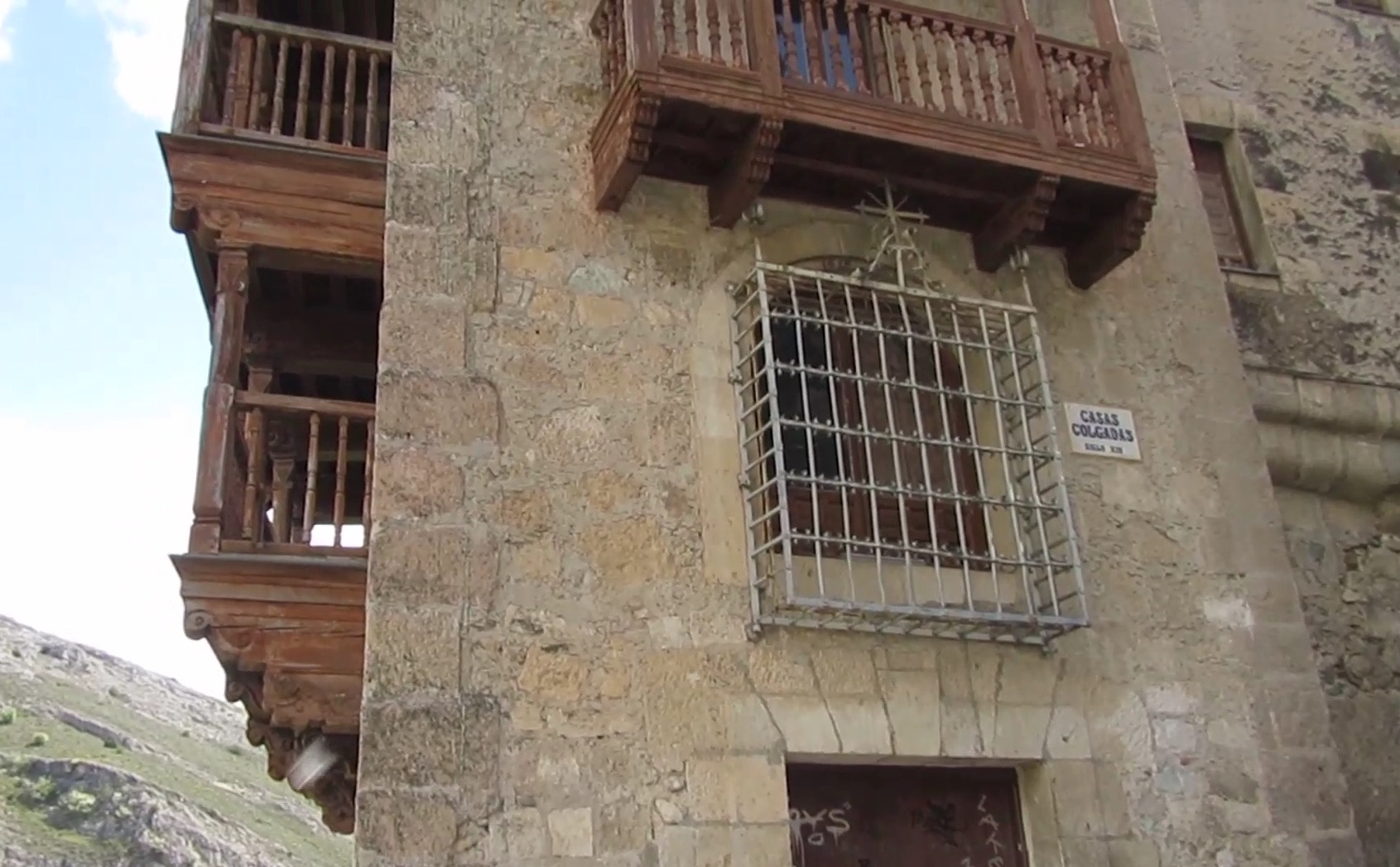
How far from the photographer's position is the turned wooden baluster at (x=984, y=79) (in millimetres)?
5926

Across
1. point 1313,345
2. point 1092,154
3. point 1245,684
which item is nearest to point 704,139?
point 1092,154

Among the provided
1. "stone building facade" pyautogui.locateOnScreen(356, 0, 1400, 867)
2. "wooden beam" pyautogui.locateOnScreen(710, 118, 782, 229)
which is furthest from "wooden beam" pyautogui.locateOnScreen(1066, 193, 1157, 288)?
"wooden beam" pyautogui.locateOnScreen(710, 118, 782, 229)

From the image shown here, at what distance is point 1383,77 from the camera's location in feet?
30.1

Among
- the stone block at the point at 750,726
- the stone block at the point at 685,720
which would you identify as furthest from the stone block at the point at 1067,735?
the stone block at the point at 685,720

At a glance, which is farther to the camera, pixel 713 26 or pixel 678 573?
pixel 713 26

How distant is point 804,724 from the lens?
4852 millimetres

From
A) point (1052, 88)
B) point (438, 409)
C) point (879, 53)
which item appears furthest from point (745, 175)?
point (1052, 88)

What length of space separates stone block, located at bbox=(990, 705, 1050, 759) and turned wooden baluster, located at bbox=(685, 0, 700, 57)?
2.93 m

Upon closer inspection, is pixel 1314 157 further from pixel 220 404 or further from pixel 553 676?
pixel 220 404

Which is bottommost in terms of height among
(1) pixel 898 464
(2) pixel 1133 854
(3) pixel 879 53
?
(2) pixel 1133 854

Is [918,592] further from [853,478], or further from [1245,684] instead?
[1245,684]

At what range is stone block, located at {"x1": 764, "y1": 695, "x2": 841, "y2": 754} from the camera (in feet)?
15.8

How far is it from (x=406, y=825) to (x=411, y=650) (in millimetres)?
581

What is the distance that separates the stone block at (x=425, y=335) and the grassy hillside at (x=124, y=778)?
14.5 m
